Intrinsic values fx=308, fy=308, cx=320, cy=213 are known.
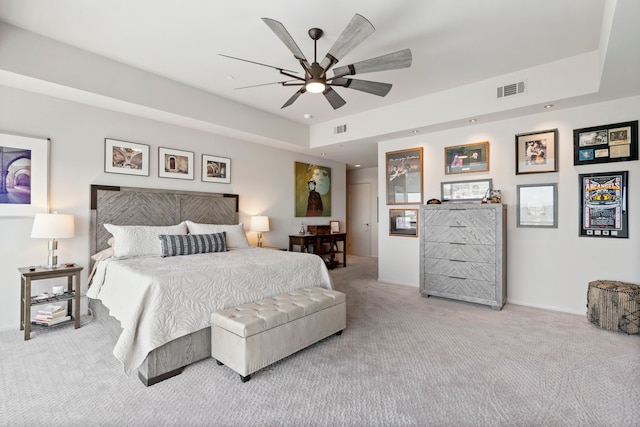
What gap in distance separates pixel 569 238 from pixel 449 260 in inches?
56.9

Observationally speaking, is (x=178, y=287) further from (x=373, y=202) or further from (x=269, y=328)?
(x=373, y=202)

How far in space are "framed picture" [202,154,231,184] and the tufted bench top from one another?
2.80 metres

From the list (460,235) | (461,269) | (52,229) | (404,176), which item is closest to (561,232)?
(460,235)

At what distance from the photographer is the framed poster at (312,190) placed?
6.55m

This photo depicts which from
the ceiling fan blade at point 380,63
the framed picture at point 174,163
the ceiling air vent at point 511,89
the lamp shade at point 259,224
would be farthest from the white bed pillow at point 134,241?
the ceiling air vent at point 511,89

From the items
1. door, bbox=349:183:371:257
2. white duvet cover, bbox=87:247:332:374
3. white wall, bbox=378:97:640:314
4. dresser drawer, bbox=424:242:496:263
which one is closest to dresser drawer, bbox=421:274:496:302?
dresser drawer, bbox=424:242:496:263

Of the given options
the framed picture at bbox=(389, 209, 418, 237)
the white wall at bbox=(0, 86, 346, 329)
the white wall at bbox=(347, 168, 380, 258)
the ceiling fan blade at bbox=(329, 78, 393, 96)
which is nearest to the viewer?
the ceiling fan blade at bbox=(329, 78, 393, 96)

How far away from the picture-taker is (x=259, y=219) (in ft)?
17.8

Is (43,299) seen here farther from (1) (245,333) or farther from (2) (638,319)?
(2) (638,319)

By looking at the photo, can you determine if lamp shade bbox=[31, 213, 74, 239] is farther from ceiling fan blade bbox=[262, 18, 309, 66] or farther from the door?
the door

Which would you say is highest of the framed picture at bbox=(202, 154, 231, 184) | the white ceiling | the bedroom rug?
the white ceiling

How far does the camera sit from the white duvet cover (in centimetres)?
227

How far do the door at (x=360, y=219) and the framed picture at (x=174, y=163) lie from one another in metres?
5.38

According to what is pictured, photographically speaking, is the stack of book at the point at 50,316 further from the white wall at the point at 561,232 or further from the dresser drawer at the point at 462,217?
the white wall at the point at 561,232
